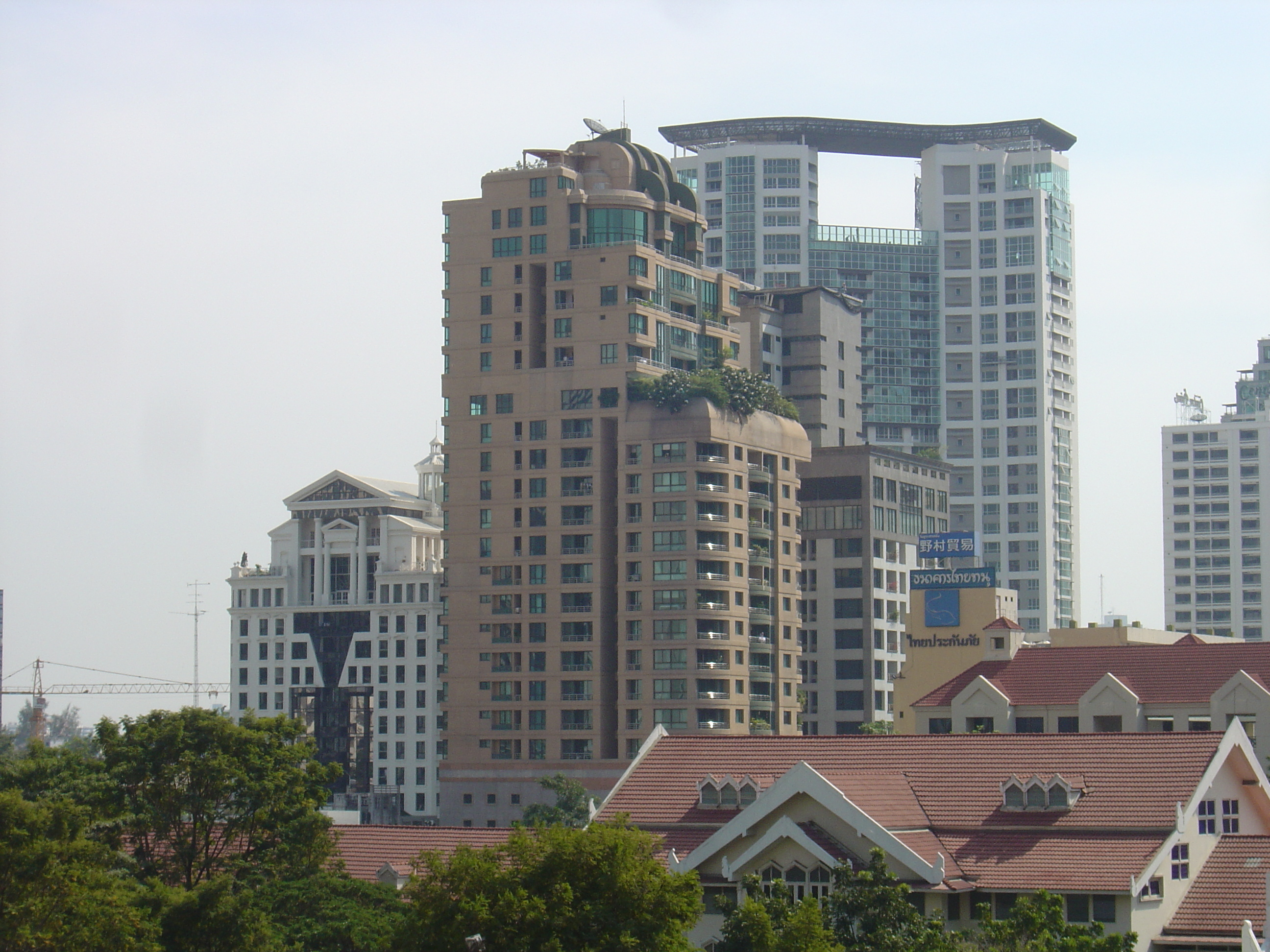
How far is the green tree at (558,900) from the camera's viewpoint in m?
46.9

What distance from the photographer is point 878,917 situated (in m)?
54.1

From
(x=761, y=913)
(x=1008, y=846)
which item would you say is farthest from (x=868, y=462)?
(x=761, y=913)

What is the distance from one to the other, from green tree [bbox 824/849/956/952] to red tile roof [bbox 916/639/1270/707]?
55619 mm

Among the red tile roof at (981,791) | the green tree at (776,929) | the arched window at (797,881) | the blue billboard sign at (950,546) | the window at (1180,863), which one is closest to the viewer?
the green tree at (776,929)

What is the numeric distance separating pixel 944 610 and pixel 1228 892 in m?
78.8

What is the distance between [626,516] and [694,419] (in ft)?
31.7

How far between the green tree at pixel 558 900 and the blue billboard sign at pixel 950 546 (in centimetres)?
10770

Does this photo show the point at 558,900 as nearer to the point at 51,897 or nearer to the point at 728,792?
the point at 51,897

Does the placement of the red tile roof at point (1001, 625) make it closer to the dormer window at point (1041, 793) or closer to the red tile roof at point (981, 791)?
the red tile roof at point (981, 791)

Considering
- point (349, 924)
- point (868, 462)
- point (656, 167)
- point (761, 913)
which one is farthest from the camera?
point (868, 462)

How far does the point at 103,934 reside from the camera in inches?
2067

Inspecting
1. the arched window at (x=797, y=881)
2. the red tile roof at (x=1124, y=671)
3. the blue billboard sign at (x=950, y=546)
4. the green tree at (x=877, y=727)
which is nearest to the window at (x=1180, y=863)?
the arched window at (x=797, y=881)

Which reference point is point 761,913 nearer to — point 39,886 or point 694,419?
point 39,886

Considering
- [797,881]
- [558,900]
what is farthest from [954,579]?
[558,900]
